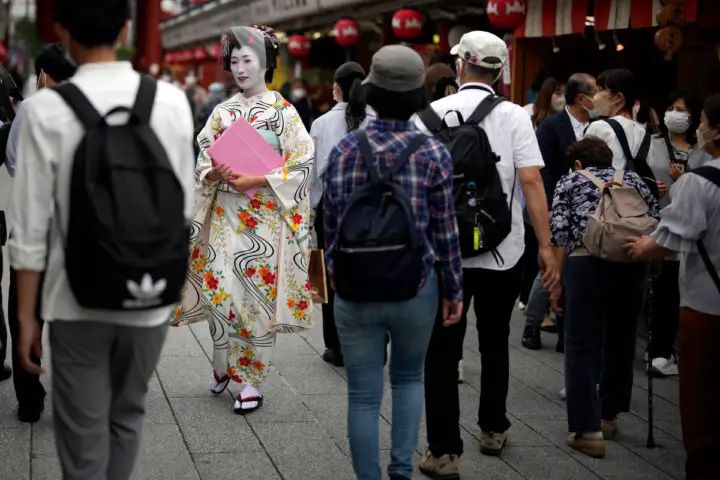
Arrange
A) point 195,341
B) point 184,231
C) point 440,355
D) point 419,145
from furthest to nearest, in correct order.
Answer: point 195,341 < point 440,355 < point 419,145 < point 184,231

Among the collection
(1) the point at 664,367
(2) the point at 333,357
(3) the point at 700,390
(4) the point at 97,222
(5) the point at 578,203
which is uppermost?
(4) the point at 97,222

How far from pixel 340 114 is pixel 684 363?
117 inches

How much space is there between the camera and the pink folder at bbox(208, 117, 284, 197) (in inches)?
227

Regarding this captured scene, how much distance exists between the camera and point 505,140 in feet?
16.2

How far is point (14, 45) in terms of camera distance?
61625 millimetres

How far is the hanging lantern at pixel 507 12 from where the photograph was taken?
1079 centimetres

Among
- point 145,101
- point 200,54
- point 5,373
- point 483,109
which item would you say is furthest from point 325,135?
point 200,54

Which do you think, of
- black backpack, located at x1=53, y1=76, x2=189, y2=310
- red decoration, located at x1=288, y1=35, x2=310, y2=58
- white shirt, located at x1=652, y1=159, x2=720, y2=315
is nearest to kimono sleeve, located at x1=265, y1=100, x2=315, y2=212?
white shirt, located at x1=652, y1=159, x2=720, y2=315

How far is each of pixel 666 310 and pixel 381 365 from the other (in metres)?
3.75

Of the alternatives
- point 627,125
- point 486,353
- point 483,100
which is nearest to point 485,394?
point 486,353

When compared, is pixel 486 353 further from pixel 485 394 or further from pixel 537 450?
pixel 537 450

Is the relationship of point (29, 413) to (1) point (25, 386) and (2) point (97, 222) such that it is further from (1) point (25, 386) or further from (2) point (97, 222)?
(2) point (97, 222)

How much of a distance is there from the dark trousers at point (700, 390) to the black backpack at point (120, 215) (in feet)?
7.38

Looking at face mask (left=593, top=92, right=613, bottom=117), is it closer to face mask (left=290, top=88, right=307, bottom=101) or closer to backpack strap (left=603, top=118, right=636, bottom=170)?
backpack strap (left=603, top=118, right=636, bottom=170)
